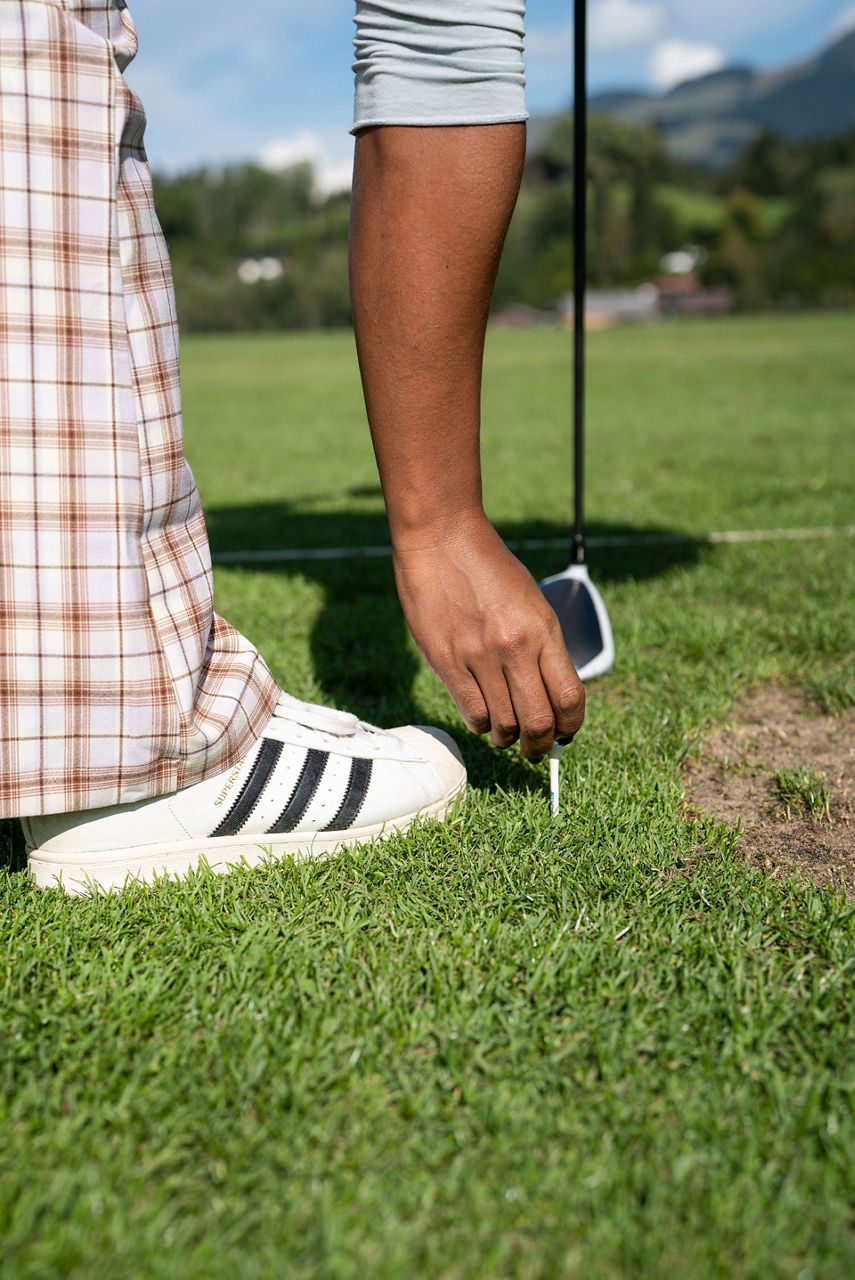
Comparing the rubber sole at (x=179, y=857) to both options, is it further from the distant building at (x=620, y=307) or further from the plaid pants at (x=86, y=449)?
the distant building at (x=620, y=307)

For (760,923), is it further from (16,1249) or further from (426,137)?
(426,137)

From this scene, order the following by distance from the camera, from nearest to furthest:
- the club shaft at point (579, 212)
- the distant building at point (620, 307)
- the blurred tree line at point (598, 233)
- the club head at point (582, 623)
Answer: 1. the club head at point (582, 623)
2. the club shaft at point (579, 212)
3. the blurred tree line at point (598, 233)
4. the distant building at point (620, 307)

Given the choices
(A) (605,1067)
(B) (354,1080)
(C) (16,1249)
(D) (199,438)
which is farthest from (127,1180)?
(D) (199,438)

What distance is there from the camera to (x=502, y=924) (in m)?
1.29

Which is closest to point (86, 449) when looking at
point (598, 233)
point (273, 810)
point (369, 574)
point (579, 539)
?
point (273, 810)

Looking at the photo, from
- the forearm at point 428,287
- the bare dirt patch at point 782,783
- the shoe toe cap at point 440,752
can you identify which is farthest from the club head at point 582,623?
the forearm at point 428,287

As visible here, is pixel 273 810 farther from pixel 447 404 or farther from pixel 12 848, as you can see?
pixel 447 404

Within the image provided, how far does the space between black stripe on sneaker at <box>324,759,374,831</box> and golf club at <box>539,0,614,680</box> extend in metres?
0.84

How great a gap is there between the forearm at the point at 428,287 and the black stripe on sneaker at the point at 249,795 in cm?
44

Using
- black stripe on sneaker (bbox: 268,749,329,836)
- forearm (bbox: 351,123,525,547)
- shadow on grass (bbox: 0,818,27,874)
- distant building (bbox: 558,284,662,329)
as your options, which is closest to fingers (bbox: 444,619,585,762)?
forearm (bbox: 351,123,525,547)

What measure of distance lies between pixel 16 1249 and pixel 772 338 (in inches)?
1065

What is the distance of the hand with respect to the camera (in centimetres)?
124

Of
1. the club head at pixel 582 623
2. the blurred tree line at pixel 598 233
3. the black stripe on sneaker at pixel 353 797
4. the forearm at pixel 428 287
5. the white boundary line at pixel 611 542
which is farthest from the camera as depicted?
the blurred tree line at pixel 598 233

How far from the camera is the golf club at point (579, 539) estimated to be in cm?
233
